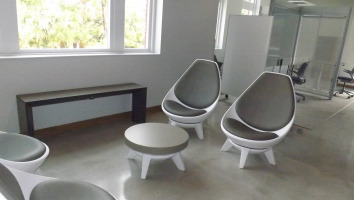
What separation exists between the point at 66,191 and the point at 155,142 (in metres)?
1.05

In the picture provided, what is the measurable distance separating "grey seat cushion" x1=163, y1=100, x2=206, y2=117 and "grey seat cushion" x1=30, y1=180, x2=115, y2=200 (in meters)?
1.85

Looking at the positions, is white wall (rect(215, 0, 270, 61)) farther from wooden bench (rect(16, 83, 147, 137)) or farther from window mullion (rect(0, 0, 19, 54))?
window mullion (rect(0, 0, 19, 54))

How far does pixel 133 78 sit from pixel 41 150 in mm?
2152

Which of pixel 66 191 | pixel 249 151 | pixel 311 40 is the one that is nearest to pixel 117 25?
pixel 249 151

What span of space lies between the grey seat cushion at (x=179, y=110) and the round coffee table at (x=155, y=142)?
0.48 metres

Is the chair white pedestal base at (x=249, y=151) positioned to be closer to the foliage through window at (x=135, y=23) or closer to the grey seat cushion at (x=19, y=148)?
the grey seat cushion at (x=19, y=148)

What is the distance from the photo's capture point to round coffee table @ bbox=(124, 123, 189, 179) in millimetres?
2355

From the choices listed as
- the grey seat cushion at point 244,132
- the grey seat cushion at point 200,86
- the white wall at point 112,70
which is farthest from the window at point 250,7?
the grey seat cushion at point 244,132

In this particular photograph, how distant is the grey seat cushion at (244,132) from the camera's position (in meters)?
2.67

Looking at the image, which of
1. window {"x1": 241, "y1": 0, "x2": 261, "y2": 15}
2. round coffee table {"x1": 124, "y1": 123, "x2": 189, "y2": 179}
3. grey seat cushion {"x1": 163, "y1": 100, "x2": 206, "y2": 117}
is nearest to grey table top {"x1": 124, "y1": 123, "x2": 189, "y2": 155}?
round coffee table {"x1": 124, "y1": 123, "x2": 189, "y2": 179}

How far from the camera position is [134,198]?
2172 millimetres

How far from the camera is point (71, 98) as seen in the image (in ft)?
9.95

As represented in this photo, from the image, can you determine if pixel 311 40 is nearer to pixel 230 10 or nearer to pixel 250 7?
pixel 230 10

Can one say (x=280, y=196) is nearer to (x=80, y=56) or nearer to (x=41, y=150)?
(x=41, y=150)
